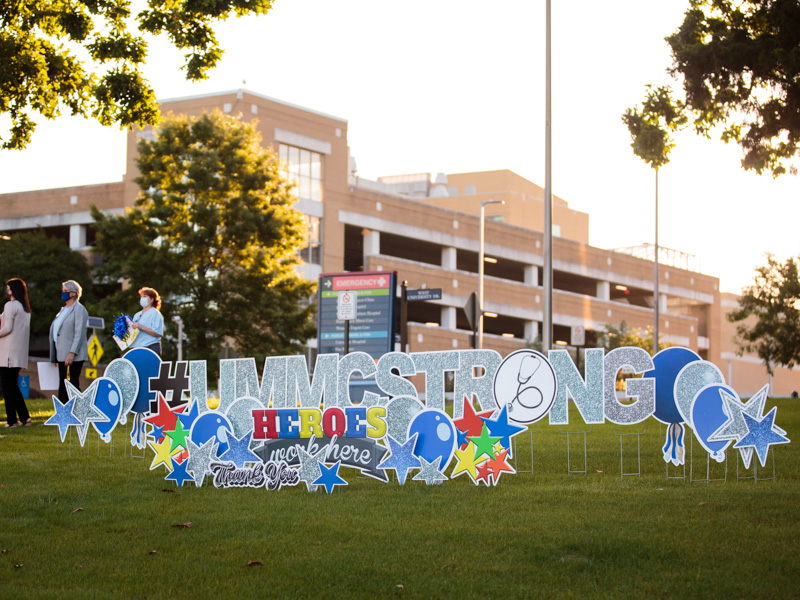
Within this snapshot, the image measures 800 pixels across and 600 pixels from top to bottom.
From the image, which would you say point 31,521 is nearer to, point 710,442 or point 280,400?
point 280,400

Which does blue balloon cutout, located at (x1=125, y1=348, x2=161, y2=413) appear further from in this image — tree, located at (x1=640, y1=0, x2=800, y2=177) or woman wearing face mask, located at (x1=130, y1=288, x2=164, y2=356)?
tree, located at (x1=640, y1=0, x2=800, y2=177)

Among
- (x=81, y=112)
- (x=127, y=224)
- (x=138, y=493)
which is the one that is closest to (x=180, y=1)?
(x=81, y=112)

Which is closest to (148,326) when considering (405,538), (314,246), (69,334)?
(69,334)

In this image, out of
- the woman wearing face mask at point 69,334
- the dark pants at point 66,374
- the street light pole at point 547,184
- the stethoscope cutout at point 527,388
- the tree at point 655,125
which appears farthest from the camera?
the street light pole at point 547,184

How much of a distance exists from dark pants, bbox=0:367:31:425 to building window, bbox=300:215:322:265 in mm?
39919

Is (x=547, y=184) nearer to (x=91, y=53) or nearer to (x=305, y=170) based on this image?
(x=91, y=53)

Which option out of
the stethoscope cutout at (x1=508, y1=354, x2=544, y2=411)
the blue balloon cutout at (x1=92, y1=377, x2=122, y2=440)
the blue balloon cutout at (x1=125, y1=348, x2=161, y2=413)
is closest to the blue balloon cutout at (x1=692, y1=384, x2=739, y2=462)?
the stethoscope cutout at (x1=508, y1=354, x2=544, y2=411)

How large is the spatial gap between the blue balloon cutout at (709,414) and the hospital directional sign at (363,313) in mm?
14062

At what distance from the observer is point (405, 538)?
6.93m

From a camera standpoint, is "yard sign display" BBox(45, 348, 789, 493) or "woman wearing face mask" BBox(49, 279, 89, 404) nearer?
"yard sign display" BBox(45, 348, 789, 493)

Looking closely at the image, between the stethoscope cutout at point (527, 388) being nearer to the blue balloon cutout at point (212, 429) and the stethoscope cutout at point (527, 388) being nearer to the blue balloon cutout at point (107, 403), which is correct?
the blue balloon cutout at point (212, 429)

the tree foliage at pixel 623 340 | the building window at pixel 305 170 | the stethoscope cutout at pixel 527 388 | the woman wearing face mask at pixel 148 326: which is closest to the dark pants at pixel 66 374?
the woman wearing face mask at pixel 148 326

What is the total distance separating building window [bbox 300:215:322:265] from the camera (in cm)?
5400

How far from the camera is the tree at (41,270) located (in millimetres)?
51438
